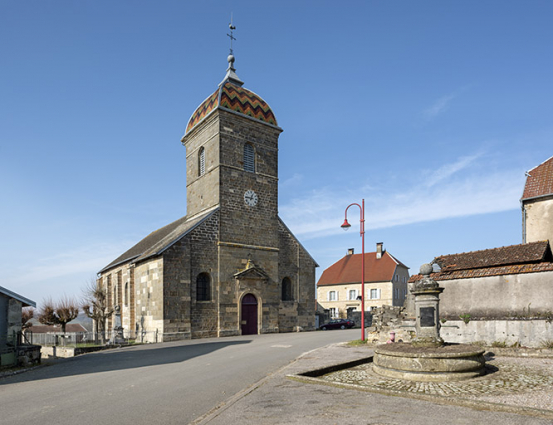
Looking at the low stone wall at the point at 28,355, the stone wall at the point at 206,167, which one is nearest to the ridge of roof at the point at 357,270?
the stone wall at the point at 206,167

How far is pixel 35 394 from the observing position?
8328 mm

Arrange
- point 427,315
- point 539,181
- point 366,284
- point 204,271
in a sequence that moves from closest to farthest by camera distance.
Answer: point 427,315
point 539,181
point 204,271
point 366,284

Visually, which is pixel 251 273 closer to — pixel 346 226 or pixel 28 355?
pixel 346 226

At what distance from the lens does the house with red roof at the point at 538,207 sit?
62.5 ft

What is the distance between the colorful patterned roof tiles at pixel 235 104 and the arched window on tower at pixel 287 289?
1036 centimetres

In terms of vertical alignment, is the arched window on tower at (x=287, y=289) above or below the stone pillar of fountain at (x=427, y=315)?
below

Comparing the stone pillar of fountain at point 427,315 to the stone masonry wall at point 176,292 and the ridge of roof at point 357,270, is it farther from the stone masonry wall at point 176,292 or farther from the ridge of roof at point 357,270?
the ridge of roof at point 357,270

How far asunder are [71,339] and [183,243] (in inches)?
285

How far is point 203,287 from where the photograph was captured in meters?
22.9

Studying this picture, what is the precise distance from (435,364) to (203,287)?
53.4ft

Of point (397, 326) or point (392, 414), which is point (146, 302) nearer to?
point (397, 326)

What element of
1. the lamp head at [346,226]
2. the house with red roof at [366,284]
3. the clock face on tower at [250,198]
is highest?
the clock face on tower at [250,198]

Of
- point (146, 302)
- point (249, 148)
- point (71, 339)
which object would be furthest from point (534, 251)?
point (71, 339)

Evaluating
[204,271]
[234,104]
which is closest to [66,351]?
[204,271]
